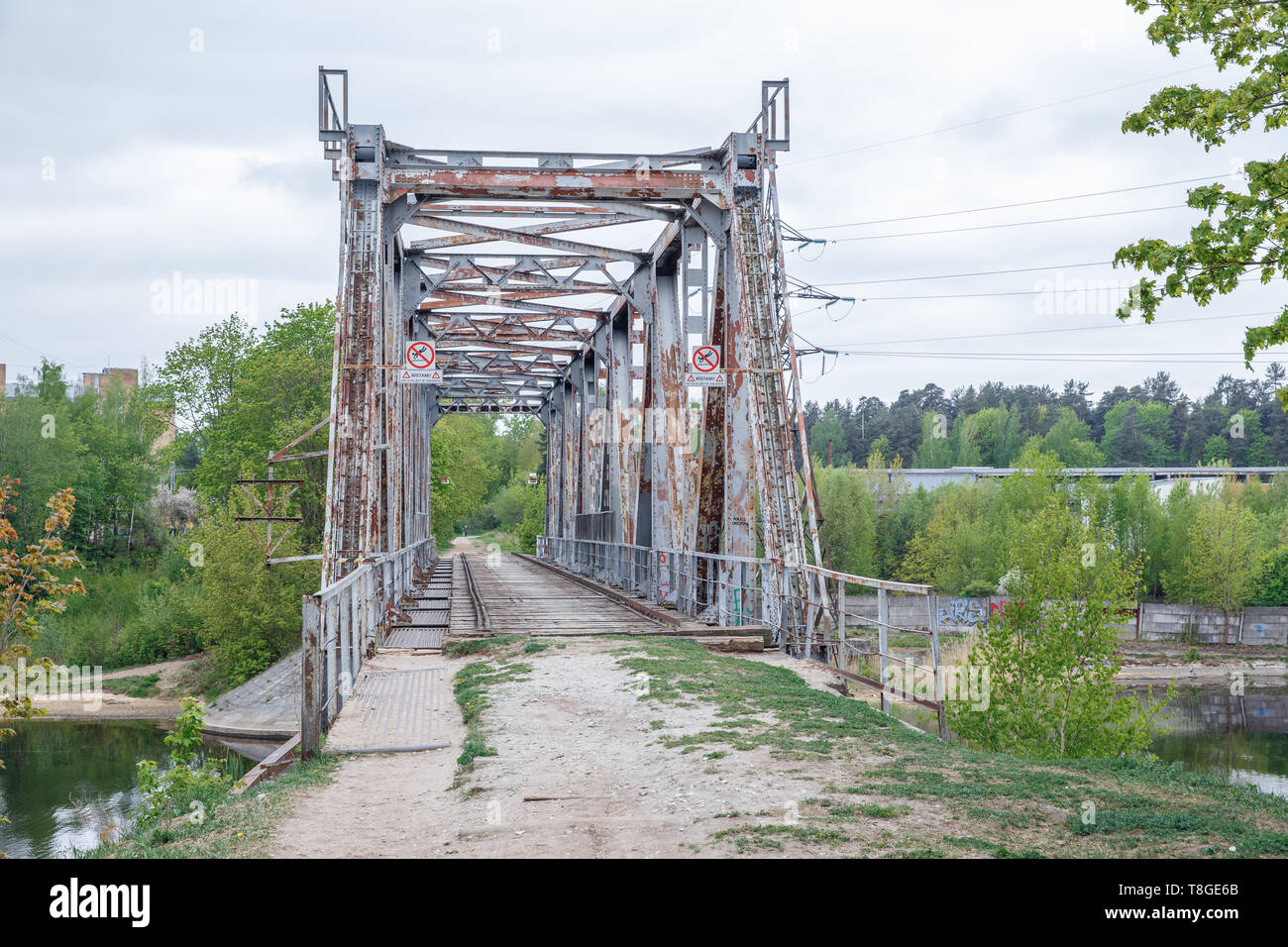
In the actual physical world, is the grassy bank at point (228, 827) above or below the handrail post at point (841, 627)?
below

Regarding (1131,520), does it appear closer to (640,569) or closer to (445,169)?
(640,569)

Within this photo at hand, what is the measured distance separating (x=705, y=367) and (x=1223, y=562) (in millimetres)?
47085

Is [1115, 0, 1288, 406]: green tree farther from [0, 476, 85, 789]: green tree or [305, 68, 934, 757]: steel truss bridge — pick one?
[0, 476, 85, 789]: green tree

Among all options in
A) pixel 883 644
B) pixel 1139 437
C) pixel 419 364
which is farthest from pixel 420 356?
pixel 1139 437

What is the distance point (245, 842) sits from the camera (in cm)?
542

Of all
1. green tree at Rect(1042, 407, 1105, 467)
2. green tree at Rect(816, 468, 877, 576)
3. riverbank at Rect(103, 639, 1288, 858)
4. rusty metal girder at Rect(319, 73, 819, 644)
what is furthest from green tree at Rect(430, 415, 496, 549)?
green tree at Rect(1042, 407, 1105, 467)

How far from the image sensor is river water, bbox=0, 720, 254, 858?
72.8 ft

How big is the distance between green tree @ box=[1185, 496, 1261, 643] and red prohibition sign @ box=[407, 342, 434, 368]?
47.7 meters

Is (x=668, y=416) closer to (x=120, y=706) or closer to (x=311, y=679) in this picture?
(x=311, y=679)

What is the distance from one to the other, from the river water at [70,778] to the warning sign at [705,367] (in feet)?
40.4

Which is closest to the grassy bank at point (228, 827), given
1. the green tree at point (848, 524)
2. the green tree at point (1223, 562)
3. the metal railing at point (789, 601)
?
the metal railing at point (789, 601)

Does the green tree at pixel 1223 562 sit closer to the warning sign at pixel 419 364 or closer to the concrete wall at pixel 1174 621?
the concrete wall at pixel 1174 621

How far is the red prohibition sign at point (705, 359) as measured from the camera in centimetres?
1471

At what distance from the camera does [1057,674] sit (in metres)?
19.4
